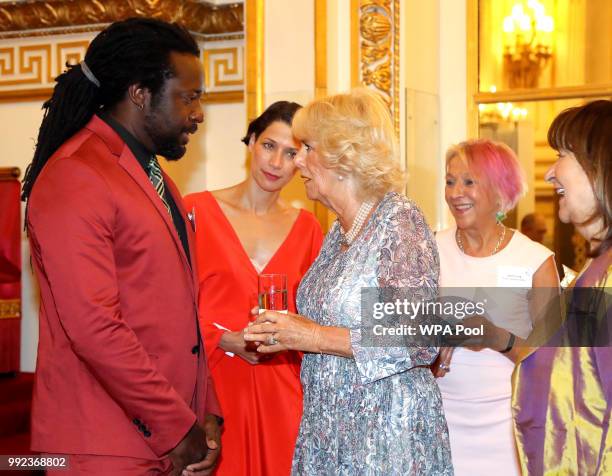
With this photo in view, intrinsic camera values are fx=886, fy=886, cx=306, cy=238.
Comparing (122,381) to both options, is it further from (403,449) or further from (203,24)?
(203,24)

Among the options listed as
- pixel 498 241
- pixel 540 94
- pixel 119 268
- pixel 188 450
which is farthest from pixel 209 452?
pixel 540 94

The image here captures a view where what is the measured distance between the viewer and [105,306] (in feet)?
7.43

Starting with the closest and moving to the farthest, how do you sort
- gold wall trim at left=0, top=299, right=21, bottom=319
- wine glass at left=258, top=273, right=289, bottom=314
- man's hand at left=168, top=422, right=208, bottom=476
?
1. man's hand at left=168, top=422, right=208, bottom=476
2. wine glass at left=258, top=273, right=289, bottom=314
3. gold wall trim at left=0, top=299, right=21, bottom=319

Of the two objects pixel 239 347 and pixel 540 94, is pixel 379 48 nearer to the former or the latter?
pixel 540 94

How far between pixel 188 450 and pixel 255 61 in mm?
2642

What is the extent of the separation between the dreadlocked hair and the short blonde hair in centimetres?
54

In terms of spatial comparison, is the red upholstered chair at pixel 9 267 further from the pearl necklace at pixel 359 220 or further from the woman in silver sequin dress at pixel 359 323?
the pearl necklace at pixel 359 220

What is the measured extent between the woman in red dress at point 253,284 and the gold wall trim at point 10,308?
2229mm

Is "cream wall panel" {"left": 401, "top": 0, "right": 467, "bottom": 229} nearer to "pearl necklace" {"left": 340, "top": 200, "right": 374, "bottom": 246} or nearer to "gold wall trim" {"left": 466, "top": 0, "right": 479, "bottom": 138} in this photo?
"gold wall trim" {"left": 466, "top": 0, "right": 479, "bottom": 138}

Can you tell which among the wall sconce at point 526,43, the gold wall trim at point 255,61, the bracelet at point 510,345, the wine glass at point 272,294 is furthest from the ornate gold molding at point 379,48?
the wine glass at point 272,294

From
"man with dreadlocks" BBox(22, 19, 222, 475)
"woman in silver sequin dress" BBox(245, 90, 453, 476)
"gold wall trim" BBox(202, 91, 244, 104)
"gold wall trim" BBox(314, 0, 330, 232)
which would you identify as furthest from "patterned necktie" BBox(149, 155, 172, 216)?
"gold wall trim" BBox(202, 91, 244, 104)

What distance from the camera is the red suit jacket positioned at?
225 centimetres

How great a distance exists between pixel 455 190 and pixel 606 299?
1.72m

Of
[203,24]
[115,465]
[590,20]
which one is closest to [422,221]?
[115,465]
